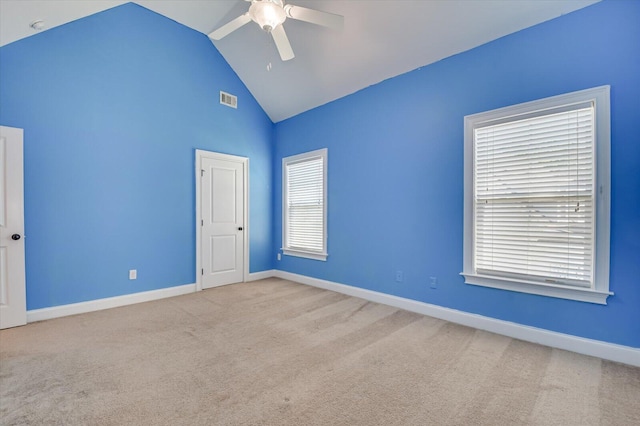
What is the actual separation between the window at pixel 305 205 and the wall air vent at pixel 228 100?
128 cm

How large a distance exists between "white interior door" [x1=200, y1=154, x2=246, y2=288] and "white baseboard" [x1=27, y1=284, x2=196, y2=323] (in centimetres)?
43

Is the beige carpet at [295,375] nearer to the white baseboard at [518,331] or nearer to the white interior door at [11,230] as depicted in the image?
the white baseboard at [518,331]

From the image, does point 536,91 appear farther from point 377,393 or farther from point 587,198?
point 377,393

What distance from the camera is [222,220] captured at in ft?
15.7

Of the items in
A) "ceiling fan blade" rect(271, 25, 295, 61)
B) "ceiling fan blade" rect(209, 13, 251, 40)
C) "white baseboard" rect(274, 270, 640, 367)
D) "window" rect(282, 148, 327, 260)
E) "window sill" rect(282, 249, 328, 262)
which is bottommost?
"white baseboard" rect(274, 270, 640, 367)

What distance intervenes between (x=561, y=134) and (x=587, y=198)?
611 millimetres

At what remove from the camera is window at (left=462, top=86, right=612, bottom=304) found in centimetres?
238

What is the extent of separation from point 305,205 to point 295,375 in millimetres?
3157

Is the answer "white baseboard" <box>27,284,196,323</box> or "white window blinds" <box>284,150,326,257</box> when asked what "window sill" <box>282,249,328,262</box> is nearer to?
"white window blinds" <box>284,150,326,257</box>

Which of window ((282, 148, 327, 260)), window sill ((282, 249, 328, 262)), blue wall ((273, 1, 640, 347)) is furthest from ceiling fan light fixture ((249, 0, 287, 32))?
window sill ((282, 249, 328, 262))

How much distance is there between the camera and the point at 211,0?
380 cm

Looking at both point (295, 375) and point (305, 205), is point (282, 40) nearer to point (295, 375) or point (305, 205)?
point (305, 205)

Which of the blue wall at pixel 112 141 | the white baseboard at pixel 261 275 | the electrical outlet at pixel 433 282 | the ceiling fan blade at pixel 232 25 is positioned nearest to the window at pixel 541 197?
the electrical outlet at pixel 433 282

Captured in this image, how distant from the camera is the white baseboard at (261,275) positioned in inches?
202
